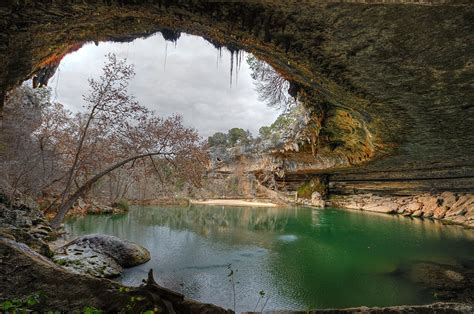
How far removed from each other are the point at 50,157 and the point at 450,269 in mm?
13474

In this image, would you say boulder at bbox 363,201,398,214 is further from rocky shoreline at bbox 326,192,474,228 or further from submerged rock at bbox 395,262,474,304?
submerged rock at bbox 395,262,474,304

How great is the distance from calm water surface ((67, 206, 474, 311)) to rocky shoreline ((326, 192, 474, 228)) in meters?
1.34

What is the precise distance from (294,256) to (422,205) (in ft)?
44.6

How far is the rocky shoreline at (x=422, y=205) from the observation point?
51.0ft

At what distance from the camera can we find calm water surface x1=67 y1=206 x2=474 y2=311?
6.29m

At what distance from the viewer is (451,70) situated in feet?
13.8

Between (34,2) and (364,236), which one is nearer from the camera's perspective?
(34,2)

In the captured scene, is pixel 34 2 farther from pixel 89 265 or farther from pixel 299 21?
pixel 89 265

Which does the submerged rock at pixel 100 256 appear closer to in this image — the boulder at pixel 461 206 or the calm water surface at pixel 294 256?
the calm water surface at pixel 294 256

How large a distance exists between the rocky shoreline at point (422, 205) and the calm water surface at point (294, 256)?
1.34 metres

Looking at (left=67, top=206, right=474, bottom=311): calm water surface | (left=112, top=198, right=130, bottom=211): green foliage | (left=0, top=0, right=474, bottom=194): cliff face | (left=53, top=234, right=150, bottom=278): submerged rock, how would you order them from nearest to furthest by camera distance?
(left=0, top=0, right=474, bottom=194): cliff face → (left=67, top=206, right=474, bottom=311): calm water surface → (left=53, top=234, right=150, bottom=278): submerged rock → (left=112, top=198, right=130, bottom=211): green foliage

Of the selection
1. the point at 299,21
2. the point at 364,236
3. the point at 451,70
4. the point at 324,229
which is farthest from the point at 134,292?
the point at 324,229

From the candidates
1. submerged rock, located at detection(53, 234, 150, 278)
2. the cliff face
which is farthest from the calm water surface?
the cliff face

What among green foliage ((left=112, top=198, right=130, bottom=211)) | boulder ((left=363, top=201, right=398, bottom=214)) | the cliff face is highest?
the cliff face
